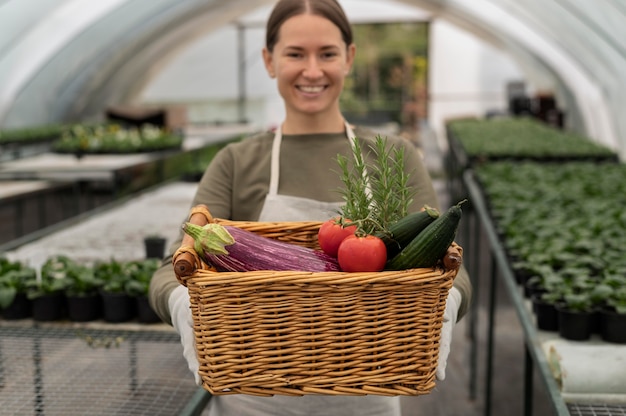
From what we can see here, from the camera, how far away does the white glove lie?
1.39m

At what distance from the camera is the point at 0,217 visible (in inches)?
369

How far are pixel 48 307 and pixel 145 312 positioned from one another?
346mm

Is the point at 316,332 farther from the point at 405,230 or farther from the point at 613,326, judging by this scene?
the point at 613,326

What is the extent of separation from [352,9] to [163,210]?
13.1m

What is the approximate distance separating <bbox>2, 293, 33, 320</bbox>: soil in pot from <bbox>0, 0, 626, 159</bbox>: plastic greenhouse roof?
20.0ft

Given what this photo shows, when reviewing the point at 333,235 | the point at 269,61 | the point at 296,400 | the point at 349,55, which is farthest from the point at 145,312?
the point at 333,235

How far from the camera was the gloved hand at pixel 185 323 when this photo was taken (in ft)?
4.60

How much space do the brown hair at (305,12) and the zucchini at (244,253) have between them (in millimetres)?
560

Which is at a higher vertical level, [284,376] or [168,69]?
[168,69]

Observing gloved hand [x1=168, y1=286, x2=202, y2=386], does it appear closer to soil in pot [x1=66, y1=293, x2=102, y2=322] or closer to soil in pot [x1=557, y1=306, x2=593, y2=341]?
soil in pot [x1=66, y1=293, x2=102, y2=322]

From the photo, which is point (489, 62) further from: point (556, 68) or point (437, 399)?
point (437, 399)

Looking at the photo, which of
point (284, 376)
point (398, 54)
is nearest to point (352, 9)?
point (398, 54)

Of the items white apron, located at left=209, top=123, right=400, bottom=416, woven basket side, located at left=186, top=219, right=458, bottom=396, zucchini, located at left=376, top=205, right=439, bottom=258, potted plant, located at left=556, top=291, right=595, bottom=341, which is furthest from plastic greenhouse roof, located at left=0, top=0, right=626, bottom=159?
woven basket side, located at left=186, top=219, right=458, bottom=396

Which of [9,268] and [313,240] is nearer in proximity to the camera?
[313,240]
